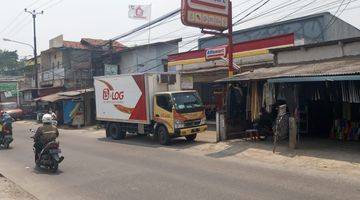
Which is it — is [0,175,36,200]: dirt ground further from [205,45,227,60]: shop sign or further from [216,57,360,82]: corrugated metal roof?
[205,45,227,60]: shop sign

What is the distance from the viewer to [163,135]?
19281 millimetres

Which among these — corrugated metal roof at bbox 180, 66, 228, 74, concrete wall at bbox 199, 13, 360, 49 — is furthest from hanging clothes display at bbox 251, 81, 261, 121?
concrete wall at bbox 199, 13, 360, 49

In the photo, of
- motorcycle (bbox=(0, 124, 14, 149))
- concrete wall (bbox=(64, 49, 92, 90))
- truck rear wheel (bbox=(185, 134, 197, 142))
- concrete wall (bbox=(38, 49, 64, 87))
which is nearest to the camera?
motorcycle (bbox=(0, 124, 14, 149))

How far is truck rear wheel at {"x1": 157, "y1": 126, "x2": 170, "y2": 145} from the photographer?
19.1m

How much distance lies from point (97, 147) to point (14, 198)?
1001 cm

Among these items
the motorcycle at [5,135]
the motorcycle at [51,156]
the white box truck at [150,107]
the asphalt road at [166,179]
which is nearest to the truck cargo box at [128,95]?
the white box truck at [150,107]

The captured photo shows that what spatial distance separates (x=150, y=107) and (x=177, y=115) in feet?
6.37

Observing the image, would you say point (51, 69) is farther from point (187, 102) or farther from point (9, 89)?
point (187, 102)

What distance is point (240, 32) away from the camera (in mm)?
36156

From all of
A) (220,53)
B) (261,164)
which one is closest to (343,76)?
(261,164)

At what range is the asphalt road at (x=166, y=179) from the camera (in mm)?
9508

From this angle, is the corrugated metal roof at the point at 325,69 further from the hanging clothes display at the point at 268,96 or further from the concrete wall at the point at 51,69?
the concrete wall at the point at 51,69

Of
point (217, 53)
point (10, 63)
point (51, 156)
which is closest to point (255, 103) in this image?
point (217, 53)

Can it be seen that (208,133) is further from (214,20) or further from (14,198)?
(14,198)
